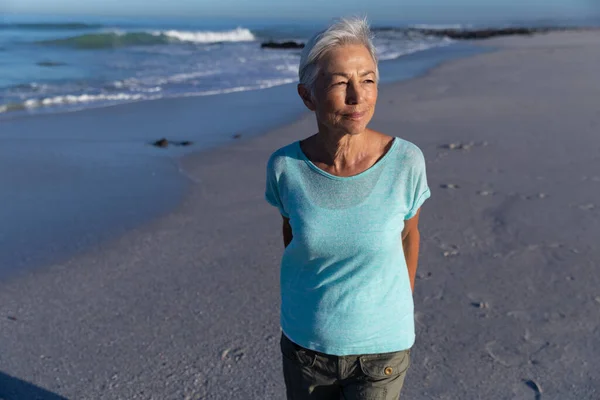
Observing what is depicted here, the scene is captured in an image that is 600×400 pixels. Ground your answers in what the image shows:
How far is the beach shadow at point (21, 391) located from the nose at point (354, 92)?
212 cm

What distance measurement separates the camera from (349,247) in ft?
5.88

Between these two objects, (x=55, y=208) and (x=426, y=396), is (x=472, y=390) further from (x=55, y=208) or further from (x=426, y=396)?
(x=55, y=208)

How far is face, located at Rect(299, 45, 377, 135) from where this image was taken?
1749 millimetres

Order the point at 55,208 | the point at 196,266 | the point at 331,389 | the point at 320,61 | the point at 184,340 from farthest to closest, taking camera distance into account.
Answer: the point at 55,208 < the point at 196,266 < the point at 184,340 < the point at 331,389 < the point at 320,61

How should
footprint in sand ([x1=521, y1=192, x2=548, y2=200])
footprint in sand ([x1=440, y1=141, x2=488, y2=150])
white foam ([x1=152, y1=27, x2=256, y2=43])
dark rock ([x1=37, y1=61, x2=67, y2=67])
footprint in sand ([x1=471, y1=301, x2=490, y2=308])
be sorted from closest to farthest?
1. footprint in sand ([x1=471, y1=301, x2=490, y2=308])
2. footprint in sand ([x1=521, y1=192, x2=548, y2=200])
3. footprint in sand ([x1=440, y1=141, x2=488, y2=150])
4. dark rock ([x1=37, y1=61, x2=67, y2=67])
5. white foam ([x1=152, y1=27, x2=256, y2=43])

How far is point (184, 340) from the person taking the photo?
11.0 ft

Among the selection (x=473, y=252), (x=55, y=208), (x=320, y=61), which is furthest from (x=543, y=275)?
(x=55, y=208)

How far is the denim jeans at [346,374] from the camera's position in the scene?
185 cm

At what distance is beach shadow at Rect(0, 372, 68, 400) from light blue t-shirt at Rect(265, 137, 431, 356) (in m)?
1.69

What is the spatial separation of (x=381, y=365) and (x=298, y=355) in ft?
0.85

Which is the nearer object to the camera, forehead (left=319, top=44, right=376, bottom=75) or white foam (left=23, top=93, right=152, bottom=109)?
forehead (left=319, top=44, right=376, bottom=75)

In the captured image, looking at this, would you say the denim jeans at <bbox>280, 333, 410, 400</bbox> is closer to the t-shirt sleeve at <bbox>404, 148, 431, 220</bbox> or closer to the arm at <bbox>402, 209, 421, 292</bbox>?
the arm at <bbox>402, 209, 421, 292</bbox>

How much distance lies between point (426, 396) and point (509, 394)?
1.29ft

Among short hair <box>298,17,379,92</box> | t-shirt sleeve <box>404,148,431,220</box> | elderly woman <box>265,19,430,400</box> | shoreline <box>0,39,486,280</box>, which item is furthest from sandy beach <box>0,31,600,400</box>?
short hair <box>298,17,379,92</box>
